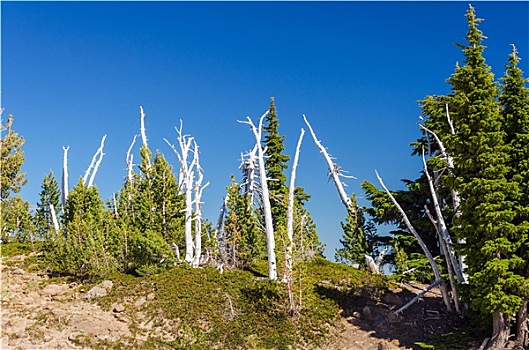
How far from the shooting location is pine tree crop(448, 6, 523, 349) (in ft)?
51.8

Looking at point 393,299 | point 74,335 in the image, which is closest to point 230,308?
point 74,335

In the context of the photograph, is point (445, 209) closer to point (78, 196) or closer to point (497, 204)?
point (497, 204)

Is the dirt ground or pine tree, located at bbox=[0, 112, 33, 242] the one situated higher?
pine tree, located at bbox=[0, 112, 33, 242]

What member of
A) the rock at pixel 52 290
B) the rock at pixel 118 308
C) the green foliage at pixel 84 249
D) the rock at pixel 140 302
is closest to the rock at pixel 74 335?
the rock at pixel 118 308

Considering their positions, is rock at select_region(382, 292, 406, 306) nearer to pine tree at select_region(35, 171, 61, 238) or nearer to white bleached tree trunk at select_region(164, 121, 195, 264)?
white bleached tree trunk at select_region(164, 121, 195, 264)

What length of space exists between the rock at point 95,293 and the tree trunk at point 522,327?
17.1 meters

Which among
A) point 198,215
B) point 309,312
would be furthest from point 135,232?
point 309,312

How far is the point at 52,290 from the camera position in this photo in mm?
23234

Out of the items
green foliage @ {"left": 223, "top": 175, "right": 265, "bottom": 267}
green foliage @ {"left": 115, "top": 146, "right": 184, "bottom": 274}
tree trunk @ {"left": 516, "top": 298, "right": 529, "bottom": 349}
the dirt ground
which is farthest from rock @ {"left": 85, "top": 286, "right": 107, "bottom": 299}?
tree trunk @ {"left": 516, "top": 298, "right": 529, "bottom": 349}

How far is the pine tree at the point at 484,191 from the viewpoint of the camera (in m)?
15.8

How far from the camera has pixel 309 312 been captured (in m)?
21.2

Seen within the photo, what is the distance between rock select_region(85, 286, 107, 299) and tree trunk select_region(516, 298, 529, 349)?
17.1 meters

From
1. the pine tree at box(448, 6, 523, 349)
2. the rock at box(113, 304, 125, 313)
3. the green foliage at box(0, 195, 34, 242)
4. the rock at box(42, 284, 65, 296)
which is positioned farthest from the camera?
the green foliage at box(0, 195, 34, 242)

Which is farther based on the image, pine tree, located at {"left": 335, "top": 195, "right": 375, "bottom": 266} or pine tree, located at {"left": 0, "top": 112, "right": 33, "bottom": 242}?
pine tree, located at {"left": 0, "top": 112, "right": 33, "bottom": 242}
